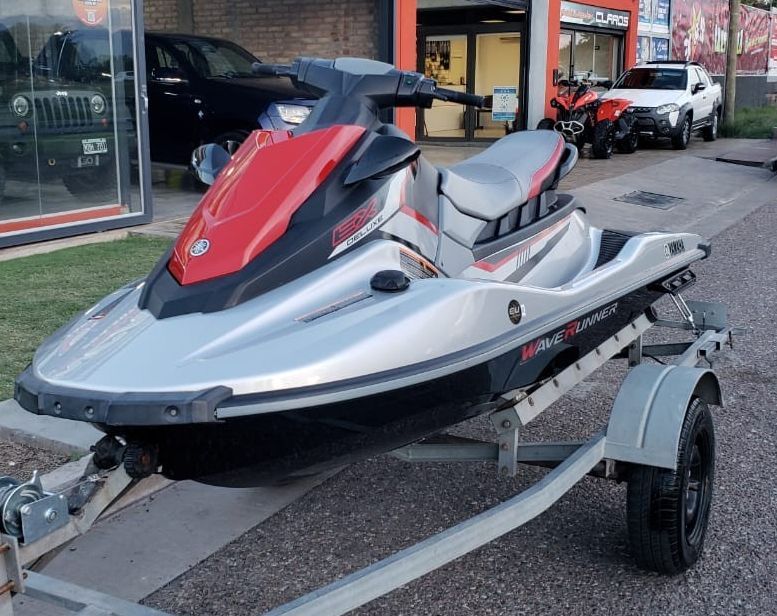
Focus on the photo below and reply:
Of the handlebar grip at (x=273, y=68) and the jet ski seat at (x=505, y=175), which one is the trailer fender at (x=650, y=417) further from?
the handlebar grip at (x=273, y=68)

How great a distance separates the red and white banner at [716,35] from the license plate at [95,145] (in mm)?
20261

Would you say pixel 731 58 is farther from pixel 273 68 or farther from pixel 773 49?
pixel 273 68

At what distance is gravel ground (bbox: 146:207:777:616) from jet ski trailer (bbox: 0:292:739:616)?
169 millimetres

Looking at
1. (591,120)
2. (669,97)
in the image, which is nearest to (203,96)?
(591,120)

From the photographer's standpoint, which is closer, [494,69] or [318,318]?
[318,318]

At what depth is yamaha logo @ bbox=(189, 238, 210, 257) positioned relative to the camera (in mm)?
2791

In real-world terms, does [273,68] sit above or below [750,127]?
above

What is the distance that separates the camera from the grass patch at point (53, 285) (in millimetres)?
5375

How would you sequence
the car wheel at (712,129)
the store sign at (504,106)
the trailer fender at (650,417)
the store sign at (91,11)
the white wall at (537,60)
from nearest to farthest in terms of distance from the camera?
the trailer fender at (650,417) < the store sign at (91,11) < the store sign at (504,106) < the white wall at (537,60) < the car wheel at (712,129)

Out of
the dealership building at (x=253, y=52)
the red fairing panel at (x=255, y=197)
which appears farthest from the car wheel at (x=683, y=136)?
the red fairing panel at (x=255, y=197)

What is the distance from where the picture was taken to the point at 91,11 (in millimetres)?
8930

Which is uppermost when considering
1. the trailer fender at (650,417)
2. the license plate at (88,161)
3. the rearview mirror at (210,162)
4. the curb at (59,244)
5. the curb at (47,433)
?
the rearview mirror at (210,162)

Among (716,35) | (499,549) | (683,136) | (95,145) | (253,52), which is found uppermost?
(716,35)

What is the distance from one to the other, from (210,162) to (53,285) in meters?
3.72
